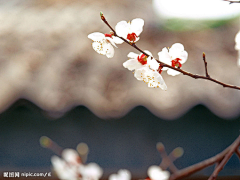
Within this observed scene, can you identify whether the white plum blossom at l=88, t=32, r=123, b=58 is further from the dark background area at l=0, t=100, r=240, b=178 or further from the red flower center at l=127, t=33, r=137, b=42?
the dark background area at l=0, t=100, r=240, b=178

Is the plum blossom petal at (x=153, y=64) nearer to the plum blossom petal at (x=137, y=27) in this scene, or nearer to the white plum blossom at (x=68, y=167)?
the plum blossom petal at (x=137, y=27)

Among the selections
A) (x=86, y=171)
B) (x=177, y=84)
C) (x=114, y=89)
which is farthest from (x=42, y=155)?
(x=177, y=84)

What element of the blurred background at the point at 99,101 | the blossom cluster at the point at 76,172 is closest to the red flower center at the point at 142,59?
the blossom cluster at the point at 76,172

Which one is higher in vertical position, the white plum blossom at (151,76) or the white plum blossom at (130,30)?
the white plum blossom at (130,30)

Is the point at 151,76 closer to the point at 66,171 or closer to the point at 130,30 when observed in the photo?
the point at 130,30

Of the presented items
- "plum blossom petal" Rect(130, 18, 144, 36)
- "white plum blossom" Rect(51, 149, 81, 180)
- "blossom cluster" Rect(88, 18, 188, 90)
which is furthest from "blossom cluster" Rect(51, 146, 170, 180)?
"plum blossom petal" Rect(130, 18, 144, 36)

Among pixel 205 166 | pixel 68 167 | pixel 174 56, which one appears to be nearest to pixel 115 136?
pixel 68 167

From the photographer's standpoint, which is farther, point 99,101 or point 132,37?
point 99,101

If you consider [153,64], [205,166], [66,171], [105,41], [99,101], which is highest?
[99,101]

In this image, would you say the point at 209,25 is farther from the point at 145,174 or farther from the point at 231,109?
the point at 145,174
